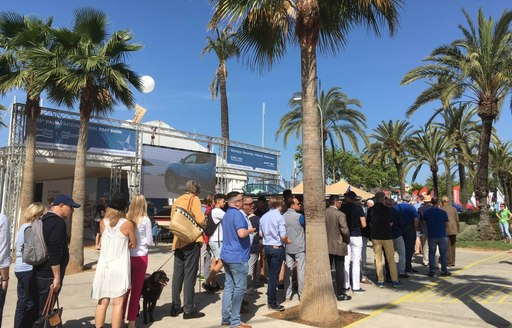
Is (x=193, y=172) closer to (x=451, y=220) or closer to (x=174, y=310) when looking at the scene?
(x=451, y=220)

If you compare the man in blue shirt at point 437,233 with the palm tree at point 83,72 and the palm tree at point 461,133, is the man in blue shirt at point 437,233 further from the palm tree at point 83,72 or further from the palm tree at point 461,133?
the palm tree at point 461,133

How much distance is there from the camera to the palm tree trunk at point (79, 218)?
Answer: 1030 cm

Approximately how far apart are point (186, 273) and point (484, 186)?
681 inches

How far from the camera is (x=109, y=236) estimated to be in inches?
181

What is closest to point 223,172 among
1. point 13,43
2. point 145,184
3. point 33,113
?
point 145,184

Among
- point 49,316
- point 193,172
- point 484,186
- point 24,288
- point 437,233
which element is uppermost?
point 193,172

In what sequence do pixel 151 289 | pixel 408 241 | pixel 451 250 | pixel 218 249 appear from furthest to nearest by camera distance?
1. pixel 451 250
2. pixel 408 241
3. pixel 218 249
4. pixel 151 289

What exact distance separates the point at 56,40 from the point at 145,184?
880 cm

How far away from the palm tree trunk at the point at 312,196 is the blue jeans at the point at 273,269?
785 millimetres

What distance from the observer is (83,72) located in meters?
10.5

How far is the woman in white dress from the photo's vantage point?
4492mm

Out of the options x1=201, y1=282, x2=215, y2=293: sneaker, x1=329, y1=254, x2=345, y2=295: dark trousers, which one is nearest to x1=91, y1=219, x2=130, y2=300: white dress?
x1=201, y1=282, x2=215, y2=293: sneaker

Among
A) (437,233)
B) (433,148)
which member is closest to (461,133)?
(433,148)

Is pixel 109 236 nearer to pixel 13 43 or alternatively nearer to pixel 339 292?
pixel 339 292
